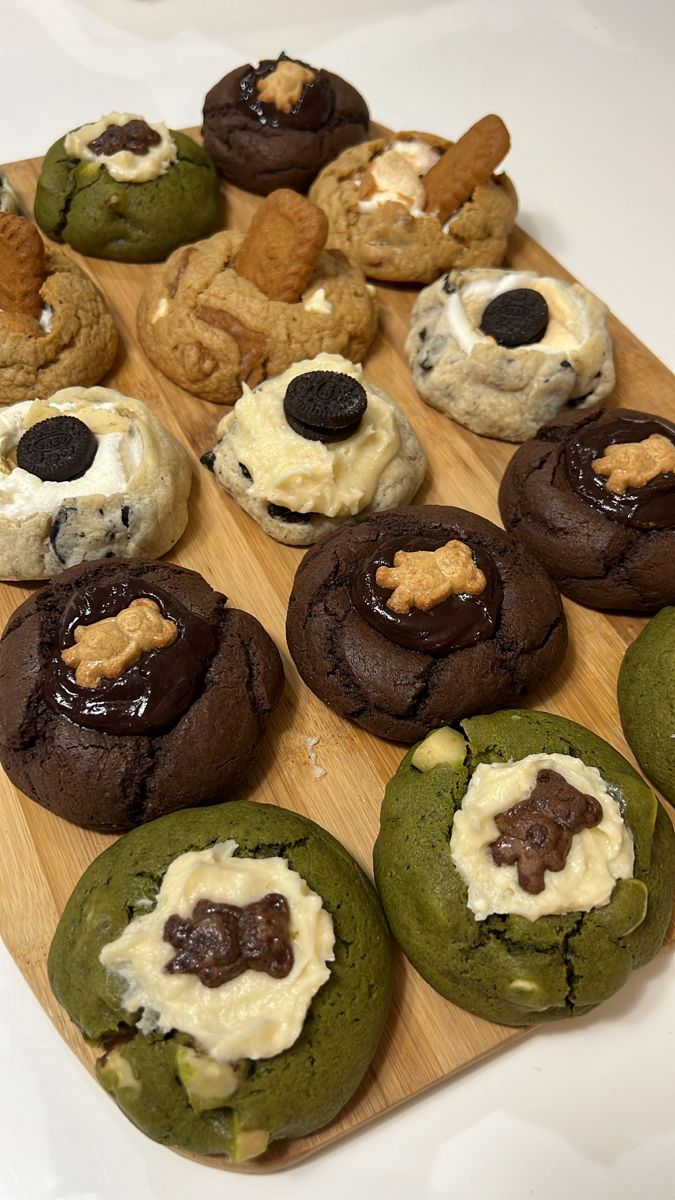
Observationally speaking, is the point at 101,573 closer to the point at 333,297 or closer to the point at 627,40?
the point at 333,297

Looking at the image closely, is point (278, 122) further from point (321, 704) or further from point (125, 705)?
point (125, 705)

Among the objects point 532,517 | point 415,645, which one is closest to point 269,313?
point 532,517

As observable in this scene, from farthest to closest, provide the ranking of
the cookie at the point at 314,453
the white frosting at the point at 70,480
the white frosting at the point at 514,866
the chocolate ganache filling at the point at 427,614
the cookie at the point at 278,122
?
the cookie at the point at 278,122 < the cookie at the point at 314,453 < the white frosting at the point at 70,480 < the chocolate ganache filling at the point at 427,614 < the white frosting at the point at 514,866

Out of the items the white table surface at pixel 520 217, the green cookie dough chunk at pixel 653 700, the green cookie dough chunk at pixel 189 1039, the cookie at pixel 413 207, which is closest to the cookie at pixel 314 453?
the cookie at pixel 413 207

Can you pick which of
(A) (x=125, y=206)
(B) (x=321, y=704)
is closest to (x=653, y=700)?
(B) (x=321, y=704)

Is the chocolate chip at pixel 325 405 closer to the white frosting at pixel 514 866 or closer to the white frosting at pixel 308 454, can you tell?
the white frosting at pixel 308 454

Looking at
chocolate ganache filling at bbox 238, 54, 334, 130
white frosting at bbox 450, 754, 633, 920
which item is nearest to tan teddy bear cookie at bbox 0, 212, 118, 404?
chocolate ganache filling at bbox 238, 54, 334, 130
